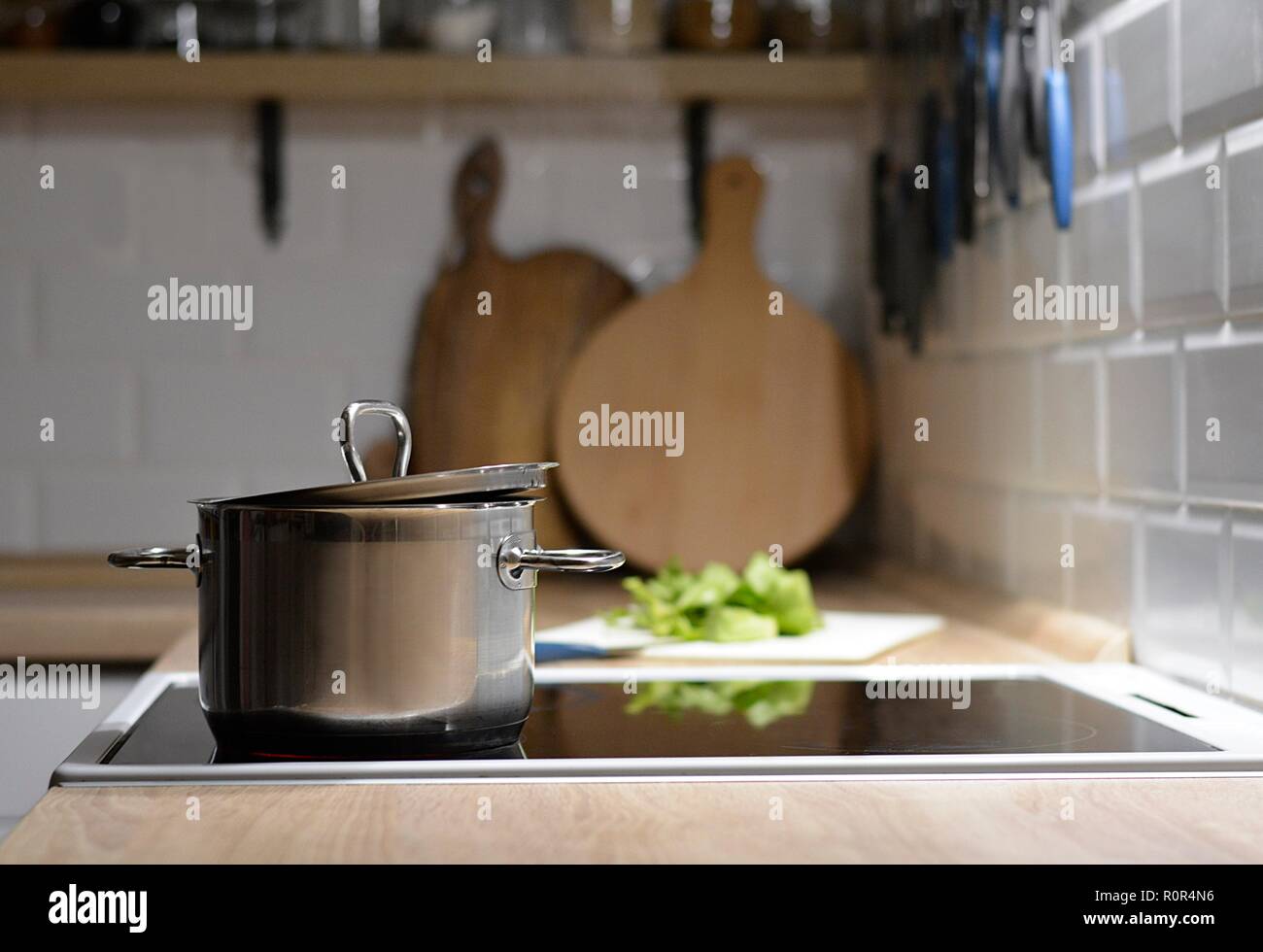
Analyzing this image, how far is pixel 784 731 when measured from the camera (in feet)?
2.60

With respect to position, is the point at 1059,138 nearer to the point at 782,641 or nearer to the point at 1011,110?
the point at 1011,110

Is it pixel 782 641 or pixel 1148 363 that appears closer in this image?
pixel 1148 363

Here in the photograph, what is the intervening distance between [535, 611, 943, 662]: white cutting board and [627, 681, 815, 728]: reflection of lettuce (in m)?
0.11

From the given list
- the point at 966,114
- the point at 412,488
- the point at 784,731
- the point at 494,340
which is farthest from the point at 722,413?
the point at 412,488

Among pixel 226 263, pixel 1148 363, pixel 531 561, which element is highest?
pixel 226 263

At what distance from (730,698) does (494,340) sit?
0.84 metres

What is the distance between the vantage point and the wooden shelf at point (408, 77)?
159 cm

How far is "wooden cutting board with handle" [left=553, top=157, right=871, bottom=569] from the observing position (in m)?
1.57

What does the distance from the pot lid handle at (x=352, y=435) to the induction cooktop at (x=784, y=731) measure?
0.14 metres

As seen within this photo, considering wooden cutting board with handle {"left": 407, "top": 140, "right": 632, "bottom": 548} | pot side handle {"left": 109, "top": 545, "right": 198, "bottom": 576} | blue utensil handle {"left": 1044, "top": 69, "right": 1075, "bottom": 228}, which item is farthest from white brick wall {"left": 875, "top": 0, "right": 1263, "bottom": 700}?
pot side handle {"left": 109, "top": 545, "right": 198, "bottom": 576}

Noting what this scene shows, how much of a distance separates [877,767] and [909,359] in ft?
3.17

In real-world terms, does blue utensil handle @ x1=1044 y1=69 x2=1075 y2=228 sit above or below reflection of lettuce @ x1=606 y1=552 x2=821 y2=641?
above

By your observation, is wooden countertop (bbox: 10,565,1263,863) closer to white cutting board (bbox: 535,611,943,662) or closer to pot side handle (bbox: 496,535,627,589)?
A: pot side handle (bbox: 496,535,627,589)
